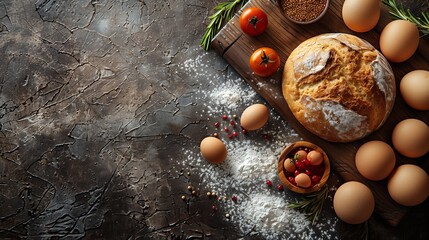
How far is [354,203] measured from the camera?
1965mm

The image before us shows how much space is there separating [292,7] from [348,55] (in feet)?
1.20

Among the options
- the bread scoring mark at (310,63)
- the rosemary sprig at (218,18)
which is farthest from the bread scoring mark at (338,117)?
the rosemary sprig at (218,18)

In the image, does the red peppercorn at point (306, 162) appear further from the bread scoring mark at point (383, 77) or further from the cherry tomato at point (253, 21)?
the cherry tomato at point (253, 21)

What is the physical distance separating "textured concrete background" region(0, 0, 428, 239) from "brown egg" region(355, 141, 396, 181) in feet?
1.29

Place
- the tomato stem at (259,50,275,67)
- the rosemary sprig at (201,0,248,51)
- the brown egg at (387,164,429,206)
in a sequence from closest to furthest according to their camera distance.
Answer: the brown egg at (387,164,429,206) → the tomato stem at (259,50,275,67) → the rosemary sprig at (201,0,248,51)

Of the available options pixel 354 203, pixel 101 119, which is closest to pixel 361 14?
pixel 354 203

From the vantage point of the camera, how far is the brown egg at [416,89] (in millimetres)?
1980

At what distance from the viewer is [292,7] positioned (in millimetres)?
2148

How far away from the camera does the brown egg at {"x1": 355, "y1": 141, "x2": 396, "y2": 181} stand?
1.96 metres

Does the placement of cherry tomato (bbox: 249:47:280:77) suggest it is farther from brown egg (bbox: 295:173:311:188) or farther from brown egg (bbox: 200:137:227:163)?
brown egg (bbox: 295:173:311:188)

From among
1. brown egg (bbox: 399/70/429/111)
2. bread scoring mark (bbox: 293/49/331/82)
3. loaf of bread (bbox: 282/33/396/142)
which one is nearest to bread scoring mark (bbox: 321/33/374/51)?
loaf of bread (bbox: 282/33/396/142)

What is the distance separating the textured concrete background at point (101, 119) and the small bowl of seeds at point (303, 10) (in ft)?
1.27

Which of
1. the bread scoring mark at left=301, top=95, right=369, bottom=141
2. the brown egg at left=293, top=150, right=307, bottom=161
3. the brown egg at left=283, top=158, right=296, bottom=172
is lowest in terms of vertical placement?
the brown egg at left=283, top=158, right=296, bottom=172

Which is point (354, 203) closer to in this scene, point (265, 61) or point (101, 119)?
point (265, 61)
